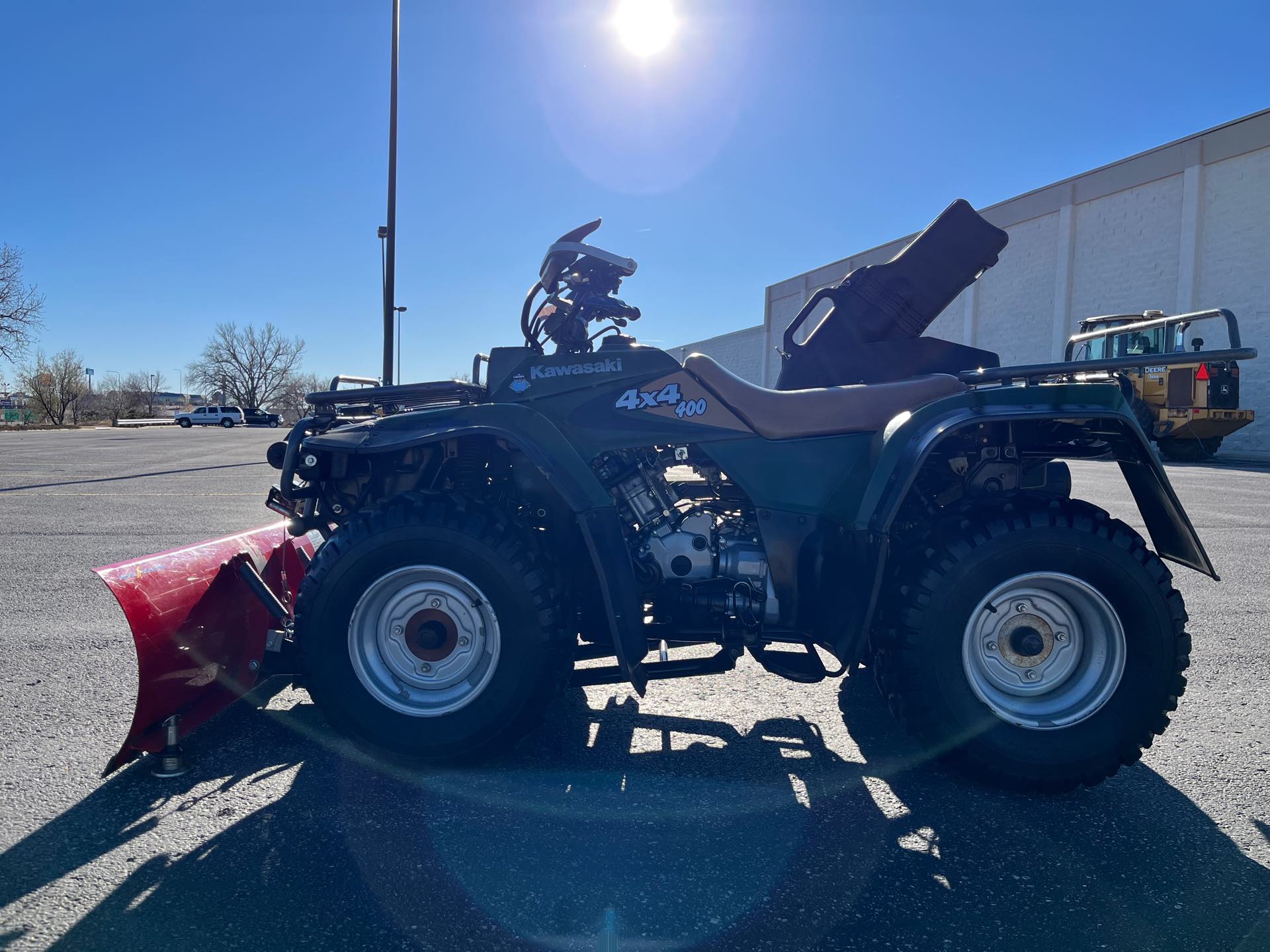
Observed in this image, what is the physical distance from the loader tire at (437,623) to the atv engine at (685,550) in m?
0.47

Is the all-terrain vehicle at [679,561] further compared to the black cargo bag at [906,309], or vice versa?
the black cargo bag at [906,309]

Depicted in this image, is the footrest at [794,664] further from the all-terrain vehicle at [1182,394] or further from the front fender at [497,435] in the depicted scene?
the all-terrain vehicle at [1182,394]

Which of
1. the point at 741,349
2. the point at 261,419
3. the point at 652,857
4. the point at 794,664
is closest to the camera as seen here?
the point at 652,857

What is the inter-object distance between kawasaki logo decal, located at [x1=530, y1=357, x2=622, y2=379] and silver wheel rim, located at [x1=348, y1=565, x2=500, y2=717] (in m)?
0.99

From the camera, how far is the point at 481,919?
7.20ft

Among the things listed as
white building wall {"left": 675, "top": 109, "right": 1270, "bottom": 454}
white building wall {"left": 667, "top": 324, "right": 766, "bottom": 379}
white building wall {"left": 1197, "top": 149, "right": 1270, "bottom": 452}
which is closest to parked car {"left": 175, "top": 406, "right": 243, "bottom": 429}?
white building wall {"left": 667, "top": 324, "right": 766, "bottom": 379}

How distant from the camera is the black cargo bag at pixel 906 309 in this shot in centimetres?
391

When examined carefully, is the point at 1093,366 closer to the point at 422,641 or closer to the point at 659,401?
the point at 659,401

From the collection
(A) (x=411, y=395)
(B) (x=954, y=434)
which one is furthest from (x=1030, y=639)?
(A) (x=411, y=395)

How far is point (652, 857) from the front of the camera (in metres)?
2.52

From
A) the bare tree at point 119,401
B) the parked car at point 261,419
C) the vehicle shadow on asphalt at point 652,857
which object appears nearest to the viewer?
the vehicle shadow on asphalt at point 652,857

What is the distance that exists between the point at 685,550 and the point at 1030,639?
1.46 m

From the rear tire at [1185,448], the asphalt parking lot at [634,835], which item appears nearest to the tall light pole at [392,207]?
the asphalt parking lot at [634,835]

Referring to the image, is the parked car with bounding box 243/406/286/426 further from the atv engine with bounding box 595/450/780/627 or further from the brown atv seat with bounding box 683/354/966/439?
the brown atv seat with bounding box 683/354/966/439
